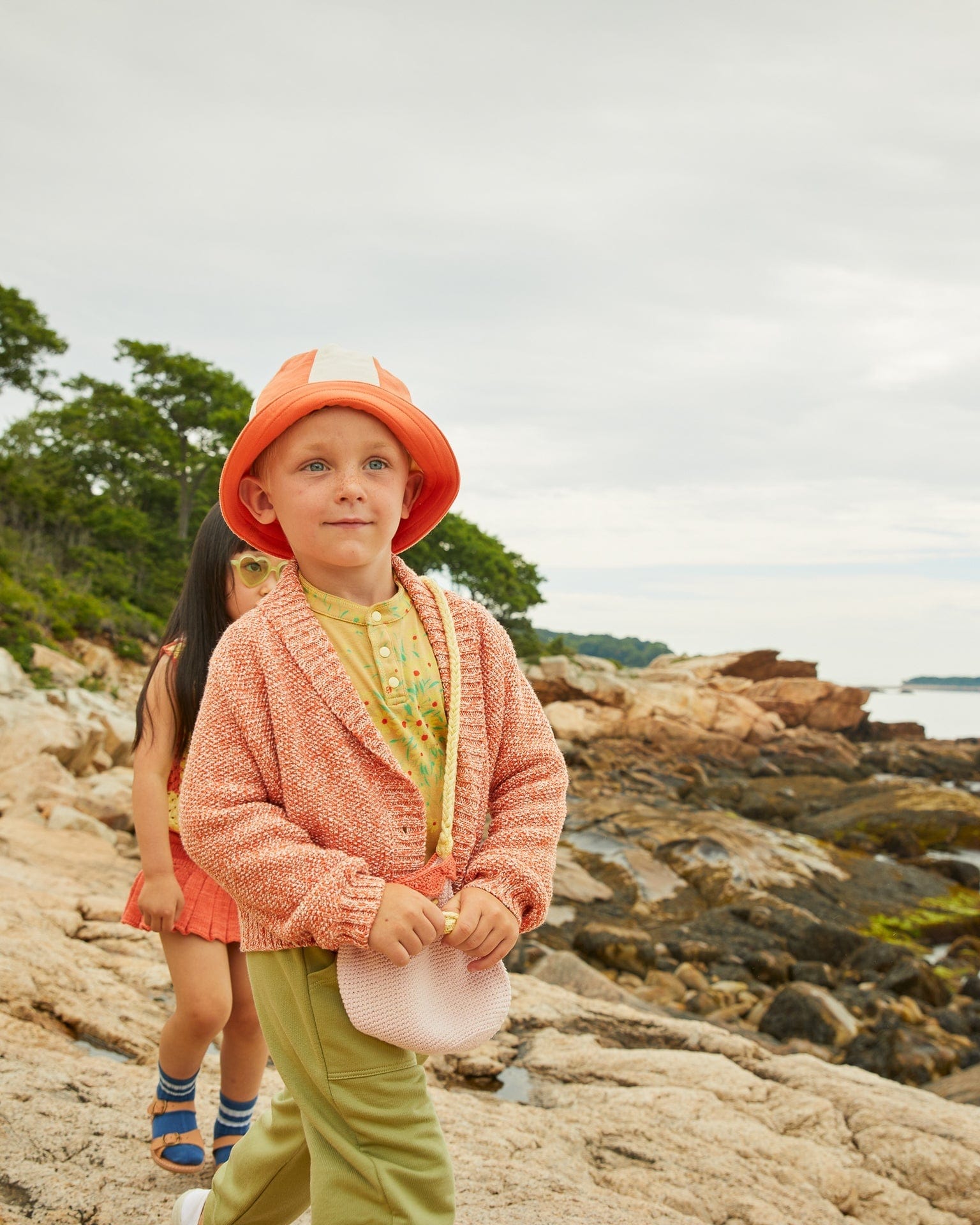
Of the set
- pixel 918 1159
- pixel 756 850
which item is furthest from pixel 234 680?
pixel 756 850

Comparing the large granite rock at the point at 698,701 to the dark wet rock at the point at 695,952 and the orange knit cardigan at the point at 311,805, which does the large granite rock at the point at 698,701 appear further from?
the orange knit cardigan at the point at 311,805

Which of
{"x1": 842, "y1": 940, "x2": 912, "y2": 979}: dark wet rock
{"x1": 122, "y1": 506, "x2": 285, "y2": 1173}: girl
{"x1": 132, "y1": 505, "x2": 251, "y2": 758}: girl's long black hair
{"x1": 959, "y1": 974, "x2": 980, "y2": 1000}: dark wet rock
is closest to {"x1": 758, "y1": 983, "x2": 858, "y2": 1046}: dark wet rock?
{"x1": 842, "y1": 940, "x2": 912, "y2": 979}: dark wet rock

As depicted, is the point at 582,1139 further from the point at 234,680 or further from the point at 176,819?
the point at 234,680

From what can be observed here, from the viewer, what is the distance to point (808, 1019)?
23.5 ft

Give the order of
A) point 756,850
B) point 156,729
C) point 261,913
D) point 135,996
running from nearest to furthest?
1. point 261,913
2. point 156,729
3. point 135,996
4. point 756,850

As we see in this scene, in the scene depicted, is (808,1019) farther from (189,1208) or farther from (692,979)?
(189,1208)

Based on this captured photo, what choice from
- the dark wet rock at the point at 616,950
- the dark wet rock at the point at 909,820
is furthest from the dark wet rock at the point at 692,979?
the dark wet rock at the point at 909,820

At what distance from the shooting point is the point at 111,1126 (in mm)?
2771

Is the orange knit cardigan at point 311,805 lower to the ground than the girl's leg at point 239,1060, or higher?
higher

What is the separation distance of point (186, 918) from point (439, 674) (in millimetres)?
1216

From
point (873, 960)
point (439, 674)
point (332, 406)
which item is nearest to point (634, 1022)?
point (439, 674)

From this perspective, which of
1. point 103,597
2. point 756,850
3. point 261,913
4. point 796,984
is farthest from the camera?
point 103,597

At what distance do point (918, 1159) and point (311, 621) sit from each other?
307 cm

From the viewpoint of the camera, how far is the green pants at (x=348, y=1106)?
169 centimetres
